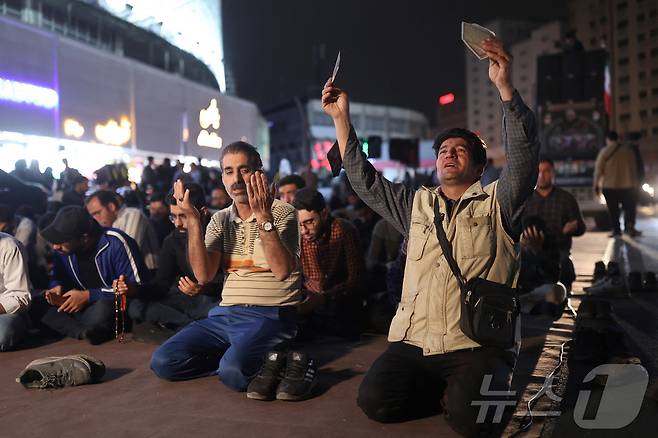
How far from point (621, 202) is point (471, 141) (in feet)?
33.7

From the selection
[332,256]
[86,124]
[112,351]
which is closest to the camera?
[112,351]

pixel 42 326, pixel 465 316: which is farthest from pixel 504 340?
pixel 42 326

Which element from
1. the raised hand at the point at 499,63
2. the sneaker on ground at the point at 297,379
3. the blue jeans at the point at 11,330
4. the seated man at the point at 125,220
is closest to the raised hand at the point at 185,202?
the sneaker on ground at the point at 297,379

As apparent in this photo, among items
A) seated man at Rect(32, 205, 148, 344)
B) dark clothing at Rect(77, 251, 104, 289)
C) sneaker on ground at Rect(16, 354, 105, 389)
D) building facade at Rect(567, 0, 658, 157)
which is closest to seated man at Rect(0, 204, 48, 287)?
seated man at Rect(32, 205, 148, 344)

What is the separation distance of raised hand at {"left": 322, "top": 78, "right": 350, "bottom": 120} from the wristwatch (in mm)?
724

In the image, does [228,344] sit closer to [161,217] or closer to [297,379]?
[297,379]

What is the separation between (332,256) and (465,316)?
2.68m

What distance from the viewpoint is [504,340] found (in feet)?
10.8

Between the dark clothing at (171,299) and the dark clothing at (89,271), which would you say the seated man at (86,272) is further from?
the dark clothing at (171,299)

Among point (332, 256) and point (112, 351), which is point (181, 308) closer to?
point (112, 351)

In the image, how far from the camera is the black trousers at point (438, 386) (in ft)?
10.5

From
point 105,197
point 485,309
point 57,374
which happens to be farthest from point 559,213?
point 57,374

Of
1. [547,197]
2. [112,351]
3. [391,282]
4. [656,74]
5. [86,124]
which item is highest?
[656,74]

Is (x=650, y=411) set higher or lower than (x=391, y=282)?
lower
